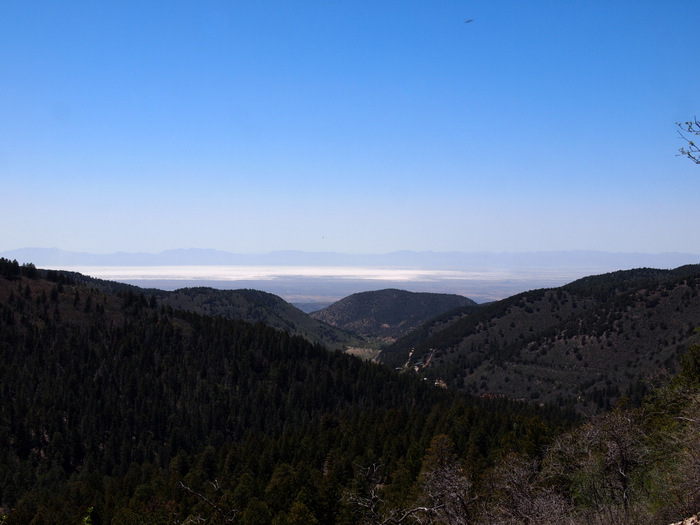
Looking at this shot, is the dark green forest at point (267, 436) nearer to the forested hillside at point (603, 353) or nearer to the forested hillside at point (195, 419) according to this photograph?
the forested hillside at point (195, 419)

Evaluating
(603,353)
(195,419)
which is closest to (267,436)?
(195,419)

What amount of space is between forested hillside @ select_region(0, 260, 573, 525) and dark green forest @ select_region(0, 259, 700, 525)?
424mm

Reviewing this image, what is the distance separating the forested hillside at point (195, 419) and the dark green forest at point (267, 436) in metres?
0.42

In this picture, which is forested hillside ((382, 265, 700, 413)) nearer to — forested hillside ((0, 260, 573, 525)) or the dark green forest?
the dark green forest

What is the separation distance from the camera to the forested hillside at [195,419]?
58.4m

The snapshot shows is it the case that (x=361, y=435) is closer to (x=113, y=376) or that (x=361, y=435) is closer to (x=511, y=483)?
(x=511, y=483)

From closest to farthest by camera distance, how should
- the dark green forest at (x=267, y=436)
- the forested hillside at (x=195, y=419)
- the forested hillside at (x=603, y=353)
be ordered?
the dark green forest at (x=267, y=436) < the forested hillside at (x=195, y=419) < the forested hillside at (x=603, y=353)

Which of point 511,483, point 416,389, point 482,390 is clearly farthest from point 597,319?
point 511,483

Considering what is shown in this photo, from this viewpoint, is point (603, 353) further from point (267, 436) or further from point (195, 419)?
point (195, 419)

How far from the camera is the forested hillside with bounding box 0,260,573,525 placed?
58438mm

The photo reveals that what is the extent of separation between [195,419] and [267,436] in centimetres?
2911

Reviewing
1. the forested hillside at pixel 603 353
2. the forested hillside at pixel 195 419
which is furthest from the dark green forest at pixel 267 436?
the forested hillside at pixel 603 353

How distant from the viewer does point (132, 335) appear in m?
139

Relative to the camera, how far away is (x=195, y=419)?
117m
